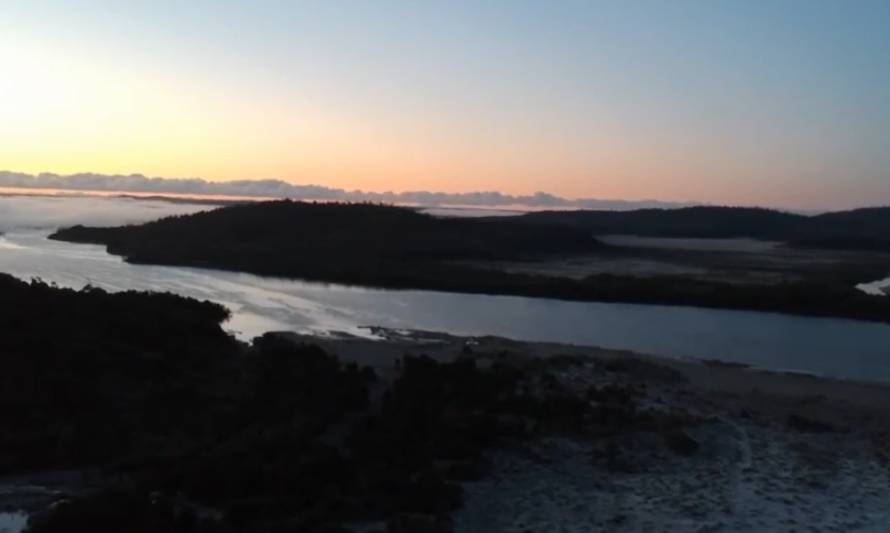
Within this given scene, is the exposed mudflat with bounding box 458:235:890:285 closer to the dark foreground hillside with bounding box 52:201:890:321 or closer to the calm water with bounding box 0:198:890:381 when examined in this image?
the dark foreground hillside with bounding box 52:201:890:321

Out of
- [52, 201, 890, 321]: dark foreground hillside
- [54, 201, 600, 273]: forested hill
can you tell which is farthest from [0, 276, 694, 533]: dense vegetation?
[54, 201, 600, 273]: forested hill

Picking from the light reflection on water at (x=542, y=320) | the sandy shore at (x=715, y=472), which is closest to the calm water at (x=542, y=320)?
the light reflection on water at (x=542, y=320)

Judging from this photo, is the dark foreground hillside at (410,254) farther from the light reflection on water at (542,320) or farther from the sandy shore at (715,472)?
the sandy shore at (715,472)

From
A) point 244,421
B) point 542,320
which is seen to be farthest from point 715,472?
point 542,320

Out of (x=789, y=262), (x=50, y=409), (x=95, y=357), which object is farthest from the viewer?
(x=789, y=262)

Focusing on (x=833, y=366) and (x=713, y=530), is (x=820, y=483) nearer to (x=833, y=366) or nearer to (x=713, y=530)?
(x=713, y=530)

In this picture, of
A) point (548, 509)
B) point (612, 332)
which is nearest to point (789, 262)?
point (612, 332)

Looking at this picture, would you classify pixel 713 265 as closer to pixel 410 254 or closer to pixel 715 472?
pixel 410 254
